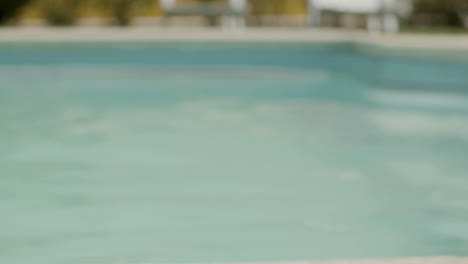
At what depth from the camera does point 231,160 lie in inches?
186

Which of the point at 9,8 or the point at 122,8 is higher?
the point at 9,8

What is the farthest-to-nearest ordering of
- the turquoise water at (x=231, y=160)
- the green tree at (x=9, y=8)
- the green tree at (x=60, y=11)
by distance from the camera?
the green tree at (x=60, y=11) → the green tree at (x=9, y=8) → the turquoise water at (x=231, y=160)

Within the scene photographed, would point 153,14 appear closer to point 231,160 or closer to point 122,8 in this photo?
point 122,8

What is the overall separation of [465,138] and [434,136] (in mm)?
238

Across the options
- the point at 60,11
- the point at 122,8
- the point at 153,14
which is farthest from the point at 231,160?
the point at 60,11

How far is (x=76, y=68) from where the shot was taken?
9.25m

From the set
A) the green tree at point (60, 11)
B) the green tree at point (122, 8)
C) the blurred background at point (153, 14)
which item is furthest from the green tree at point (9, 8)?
the green tree at point (122, 8)

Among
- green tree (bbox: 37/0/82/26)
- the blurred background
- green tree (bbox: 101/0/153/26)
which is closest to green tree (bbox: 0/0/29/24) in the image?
the blurred background

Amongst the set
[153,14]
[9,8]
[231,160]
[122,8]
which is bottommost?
[231,160]

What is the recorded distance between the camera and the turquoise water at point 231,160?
317cm

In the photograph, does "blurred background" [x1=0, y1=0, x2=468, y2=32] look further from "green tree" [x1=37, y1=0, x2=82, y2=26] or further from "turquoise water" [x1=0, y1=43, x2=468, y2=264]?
"turquoise water" [x1=0, y1=43, x2=468, y2=264]

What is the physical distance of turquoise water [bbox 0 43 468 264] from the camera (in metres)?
3.17

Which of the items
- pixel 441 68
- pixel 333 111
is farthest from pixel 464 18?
pixel 333 111

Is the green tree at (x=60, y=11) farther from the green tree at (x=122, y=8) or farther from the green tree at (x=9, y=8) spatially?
the green tree at (x=122, y=8)
